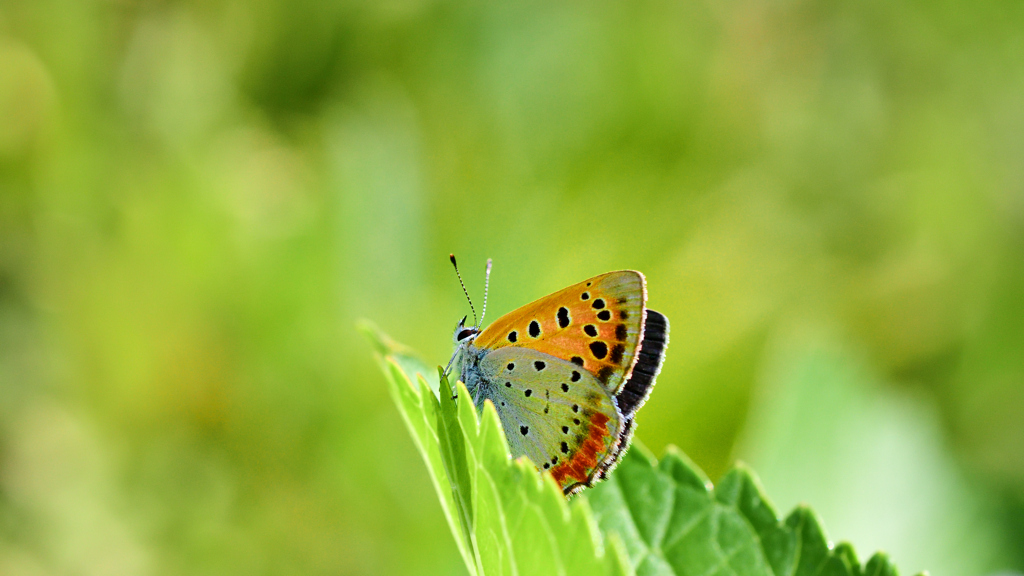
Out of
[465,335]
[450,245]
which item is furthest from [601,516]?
[450,245]

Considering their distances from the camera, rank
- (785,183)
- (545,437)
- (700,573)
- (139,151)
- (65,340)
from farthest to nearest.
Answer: (785,183) < (139,151) < (65,340) < (545,437) < (700,573)

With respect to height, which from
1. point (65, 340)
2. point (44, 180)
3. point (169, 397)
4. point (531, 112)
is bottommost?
point (169, 397)

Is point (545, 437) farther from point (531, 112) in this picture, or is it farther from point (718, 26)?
point (718, 26)

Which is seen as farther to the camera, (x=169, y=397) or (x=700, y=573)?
(x=169, y=397)

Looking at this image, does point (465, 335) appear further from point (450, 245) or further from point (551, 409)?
point (450, 245)

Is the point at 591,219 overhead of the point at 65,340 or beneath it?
beneath

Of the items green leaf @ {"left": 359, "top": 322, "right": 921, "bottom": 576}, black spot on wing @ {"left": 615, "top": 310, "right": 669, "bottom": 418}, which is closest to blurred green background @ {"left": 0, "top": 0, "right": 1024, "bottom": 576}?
black spot on wing @ {"left": 615, "top": 310, "right": 669, "bottom": 418}

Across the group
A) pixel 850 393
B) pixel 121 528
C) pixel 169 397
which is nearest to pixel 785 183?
pixel 850 393

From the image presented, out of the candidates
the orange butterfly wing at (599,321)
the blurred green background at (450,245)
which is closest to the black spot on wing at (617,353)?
the orange butterfly wing at (599,321)
